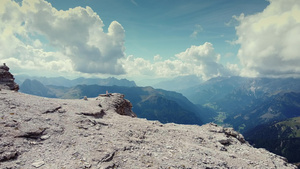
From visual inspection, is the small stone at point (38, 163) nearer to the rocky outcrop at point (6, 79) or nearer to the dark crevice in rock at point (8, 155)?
the dark crevice in rock at point (8, 155)

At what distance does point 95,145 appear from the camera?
1869 cm

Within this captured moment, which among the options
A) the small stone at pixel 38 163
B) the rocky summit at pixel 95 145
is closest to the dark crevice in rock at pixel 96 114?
the rocky summit at pixel 95 145

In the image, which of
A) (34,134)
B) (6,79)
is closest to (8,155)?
(34,134)

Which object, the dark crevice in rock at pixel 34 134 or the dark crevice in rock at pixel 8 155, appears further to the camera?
the dark crevice in rock at pixel 34 134

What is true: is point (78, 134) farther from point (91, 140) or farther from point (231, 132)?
point (231, 132)

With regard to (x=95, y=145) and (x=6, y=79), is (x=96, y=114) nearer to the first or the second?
(x=95, y=145)

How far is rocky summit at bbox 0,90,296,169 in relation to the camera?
51.8 ft

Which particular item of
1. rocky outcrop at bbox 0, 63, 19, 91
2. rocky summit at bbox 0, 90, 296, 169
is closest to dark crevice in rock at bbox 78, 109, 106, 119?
rocky summit at bbox 0, 90, 296, 169

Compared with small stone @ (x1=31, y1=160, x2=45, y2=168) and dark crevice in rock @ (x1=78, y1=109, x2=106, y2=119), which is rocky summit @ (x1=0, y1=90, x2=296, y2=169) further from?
dark crevice in rock @ (x1=78, y1=109, x2=106, y2=119)

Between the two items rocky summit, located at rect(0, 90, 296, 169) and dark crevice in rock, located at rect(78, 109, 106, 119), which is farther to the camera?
dark crevice in rock, located at rect(78, 109, 106, 119)

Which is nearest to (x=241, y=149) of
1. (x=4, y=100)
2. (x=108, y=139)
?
(x=108, y=139)

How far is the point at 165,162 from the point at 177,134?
10.0 meters

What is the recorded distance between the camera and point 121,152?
18203 millimetres

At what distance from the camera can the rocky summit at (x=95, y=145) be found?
15773 millimetres
